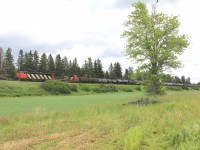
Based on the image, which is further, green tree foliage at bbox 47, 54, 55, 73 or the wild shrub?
green tree foliage at bbox 47, 54, 55, 73

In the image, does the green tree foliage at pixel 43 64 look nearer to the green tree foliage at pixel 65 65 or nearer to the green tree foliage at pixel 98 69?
the green tree foliage at pixel 65 65

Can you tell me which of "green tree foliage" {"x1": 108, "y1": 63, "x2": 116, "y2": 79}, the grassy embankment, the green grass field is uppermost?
"green tree foliage" {"x1": 108, "y1": 63, "x2": 116, "y2": 79}

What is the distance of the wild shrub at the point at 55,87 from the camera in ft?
173

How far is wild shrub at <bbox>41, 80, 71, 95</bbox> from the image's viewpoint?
52825mm

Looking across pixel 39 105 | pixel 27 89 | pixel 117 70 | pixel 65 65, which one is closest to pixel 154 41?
pixel 39 105

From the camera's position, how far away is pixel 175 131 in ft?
26.7

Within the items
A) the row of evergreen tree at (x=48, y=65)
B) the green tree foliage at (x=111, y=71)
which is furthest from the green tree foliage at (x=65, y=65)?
the green tree foliage at (x=111, y=71)

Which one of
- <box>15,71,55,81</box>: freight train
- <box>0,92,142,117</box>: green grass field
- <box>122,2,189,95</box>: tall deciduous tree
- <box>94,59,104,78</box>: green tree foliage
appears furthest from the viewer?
<box>94,59,104,78</box>: green tree foliage

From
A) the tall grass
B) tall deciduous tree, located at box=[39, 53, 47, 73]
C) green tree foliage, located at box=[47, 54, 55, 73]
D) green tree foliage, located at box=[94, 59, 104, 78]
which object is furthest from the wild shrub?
green tree foliage, located at box=[94, 59, 104, 78]

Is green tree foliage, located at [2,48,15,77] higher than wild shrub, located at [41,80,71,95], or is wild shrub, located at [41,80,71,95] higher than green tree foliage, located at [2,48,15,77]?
green tree foliage, located at [2,48,15,77]

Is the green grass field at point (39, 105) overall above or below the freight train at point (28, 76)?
below

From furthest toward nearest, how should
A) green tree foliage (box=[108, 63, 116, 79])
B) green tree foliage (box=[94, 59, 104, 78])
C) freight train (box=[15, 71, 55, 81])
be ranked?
1. green tree foliage (box=[108, 63, 116, 79])
2. green tree foliage (box=[94, 59, 104, 78])
3. freight train (box=[15, 71, 55, 81])

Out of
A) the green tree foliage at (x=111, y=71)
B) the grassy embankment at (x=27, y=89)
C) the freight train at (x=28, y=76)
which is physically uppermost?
the green tree foliage at (x=111, y=71)

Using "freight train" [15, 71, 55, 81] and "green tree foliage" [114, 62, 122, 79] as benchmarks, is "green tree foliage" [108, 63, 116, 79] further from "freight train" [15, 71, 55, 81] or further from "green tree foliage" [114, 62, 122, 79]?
"freight train" [15, 71, 55, 81]
